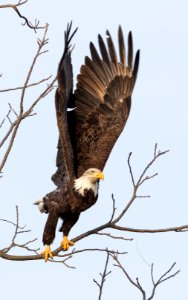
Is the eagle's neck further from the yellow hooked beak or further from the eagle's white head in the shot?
the yellow hooked beak

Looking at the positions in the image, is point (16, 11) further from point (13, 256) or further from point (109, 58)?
point (109, 58)

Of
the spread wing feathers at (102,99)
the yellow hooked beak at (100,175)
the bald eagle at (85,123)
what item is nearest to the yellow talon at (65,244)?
the bald eagle at (85,123)

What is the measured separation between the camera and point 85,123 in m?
9.07

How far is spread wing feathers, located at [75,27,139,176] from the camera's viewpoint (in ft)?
29.0

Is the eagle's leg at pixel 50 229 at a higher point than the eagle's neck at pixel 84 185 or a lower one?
lower

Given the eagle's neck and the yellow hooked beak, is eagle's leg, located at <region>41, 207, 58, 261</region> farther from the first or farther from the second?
the yellow hooked beak

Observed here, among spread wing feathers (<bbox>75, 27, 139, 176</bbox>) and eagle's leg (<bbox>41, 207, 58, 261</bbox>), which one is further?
spread wing feathers (<bbox>75, 27, 139, 176</bbox>)

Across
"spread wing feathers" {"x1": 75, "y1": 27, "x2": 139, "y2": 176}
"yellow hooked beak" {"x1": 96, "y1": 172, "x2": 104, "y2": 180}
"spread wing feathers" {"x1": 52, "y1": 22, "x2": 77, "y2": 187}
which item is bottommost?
"yellow hooked beak" {"x1": 96, "y1": 172, "x2": 104, "y2": 180}

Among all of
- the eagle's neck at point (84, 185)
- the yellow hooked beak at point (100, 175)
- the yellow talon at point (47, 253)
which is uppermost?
the yellow hooked beak at point (100, 175)

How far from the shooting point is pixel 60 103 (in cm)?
771

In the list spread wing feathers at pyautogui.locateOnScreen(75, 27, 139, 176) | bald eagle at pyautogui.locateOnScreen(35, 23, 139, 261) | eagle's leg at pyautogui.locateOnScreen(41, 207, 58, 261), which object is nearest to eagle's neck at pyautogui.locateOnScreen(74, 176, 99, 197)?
bald eagle at pyautogui.locateOnScreen(35, 23, 139, 261)

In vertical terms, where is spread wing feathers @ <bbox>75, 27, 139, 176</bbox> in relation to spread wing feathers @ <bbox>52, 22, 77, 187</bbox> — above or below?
above

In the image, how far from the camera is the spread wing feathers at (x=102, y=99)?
348 inches

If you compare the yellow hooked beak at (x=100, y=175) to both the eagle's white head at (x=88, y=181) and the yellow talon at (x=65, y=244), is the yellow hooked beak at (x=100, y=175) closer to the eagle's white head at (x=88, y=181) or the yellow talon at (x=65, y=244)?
the eagle's white head at (x=88, y=181)
